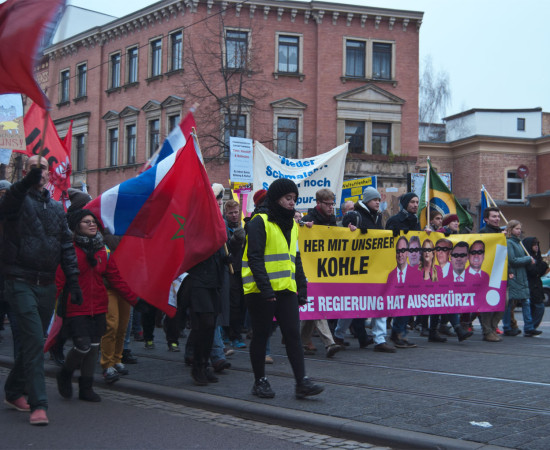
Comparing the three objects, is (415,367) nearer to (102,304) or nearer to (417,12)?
(102,304)

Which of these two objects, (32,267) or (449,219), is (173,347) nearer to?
(32,267)

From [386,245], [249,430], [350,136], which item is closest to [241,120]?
[350,136]

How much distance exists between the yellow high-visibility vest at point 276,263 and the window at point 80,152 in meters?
35.7

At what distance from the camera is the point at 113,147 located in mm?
39062

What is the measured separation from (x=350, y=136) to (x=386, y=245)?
25.6m

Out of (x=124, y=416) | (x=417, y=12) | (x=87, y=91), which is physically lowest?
(x=124, y=416)

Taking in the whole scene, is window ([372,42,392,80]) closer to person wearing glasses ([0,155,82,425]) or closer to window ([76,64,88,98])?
window ([76,64,88,98])

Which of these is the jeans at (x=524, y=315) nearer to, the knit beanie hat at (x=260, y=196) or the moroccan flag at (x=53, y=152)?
the knit beanie hat at (x=260, y=196)

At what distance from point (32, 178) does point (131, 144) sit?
33271 mm

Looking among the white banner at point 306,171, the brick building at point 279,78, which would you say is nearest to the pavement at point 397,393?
the white banner at point 306,171

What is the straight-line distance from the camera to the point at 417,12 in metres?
35.7

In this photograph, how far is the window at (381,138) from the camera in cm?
3550

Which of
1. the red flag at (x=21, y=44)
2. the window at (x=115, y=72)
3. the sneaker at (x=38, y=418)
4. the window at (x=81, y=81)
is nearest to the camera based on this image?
the red flag at (x=21, y=44)

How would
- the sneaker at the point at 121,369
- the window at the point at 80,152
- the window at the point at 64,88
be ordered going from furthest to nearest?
1. the window at the point at 64,88
2. the window at the point at 80,152
3. the sneaker at the point at 121,369
